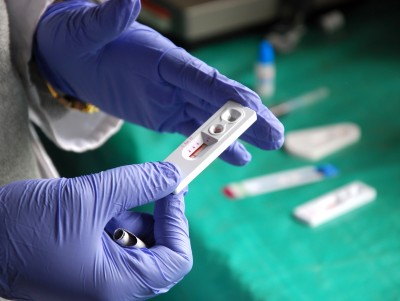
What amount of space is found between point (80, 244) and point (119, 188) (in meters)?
0.05

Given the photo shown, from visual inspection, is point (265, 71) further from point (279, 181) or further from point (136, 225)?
point (136, 225)

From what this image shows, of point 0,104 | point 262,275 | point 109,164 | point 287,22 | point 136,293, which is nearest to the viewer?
point 136,293

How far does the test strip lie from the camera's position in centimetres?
85

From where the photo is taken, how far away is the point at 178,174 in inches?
19.2

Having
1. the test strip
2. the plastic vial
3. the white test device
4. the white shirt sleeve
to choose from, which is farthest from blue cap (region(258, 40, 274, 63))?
the white test device

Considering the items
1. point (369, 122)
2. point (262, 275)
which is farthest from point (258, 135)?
point (369, 122)

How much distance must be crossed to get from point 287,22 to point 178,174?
2.67ft

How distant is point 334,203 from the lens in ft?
2.68

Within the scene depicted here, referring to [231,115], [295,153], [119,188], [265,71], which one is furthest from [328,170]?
[119,188]

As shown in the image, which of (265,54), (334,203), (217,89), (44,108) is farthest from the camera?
(265,54)

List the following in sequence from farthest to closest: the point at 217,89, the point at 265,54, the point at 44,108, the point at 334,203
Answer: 1. the point at 265,54
2. the point at 334,203
3. the point at 44,108
4. the point at 217,89

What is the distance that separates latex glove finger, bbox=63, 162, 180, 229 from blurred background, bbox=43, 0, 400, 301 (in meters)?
0.27

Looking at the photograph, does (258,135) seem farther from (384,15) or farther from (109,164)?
(384,15)

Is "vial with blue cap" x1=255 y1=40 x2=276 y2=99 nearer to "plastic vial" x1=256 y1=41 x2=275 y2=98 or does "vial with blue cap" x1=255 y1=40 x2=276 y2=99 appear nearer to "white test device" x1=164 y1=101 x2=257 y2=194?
"plastic vial" x1=256 y1=41 x2=275 y2=98
